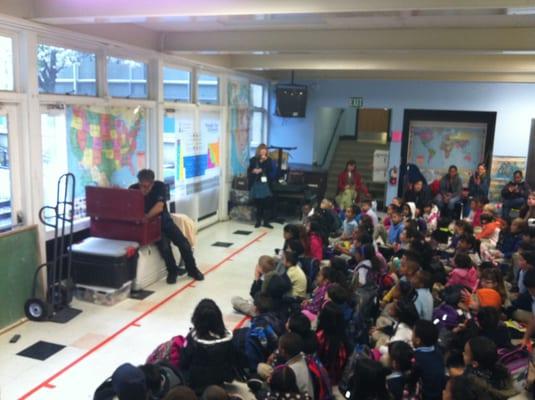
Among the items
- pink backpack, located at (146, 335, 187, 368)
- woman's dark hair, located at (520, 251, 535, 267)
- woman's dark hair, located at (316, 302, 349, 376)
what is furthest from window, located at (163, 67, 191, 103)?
woman's dark hair, located at (520, 251, 535, 267)

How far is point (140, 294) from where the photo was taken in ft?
18.8

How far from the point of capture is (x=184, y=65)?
792 centimetres

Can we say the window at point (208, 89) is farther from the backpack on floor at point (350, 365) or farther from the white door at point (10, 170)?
the backpack on floor at point (350, 365)

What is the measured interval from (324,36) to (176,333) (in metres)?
3.87

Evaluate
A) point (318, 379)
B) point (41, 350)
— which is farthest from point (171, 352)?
point (41, 350)

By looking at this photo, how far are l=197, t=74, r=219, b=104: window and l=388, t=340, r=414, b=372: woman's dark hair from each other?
620 cm

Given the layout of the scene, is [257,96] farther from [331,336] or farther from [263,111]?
[331,336]

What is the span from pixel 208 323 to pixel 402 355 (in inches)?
49.6

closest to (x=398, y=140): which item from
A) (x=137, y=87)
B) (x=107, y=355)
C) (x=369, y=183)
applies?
(x=369, y=183)

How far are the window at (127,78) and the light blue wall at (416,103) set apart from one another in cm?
515

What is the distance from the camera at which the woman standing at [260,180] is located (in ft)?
30.4

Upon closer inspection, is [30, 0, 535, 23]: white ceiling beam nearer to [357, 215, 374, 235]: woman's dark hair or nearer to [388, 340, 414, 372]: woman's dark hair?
[388, 340, 414, 372]: woman's dark hair

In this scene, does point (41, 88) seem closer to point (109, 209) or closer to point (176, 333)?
point (109, 209)

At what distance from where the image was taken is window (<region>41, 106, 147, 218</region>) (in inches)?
214
